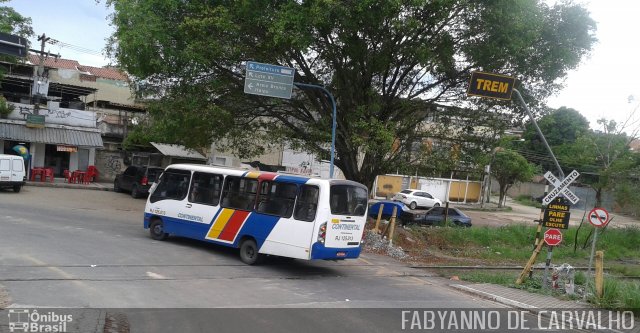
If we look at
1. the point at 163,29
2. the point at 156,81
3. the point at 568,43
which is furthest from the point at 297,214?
the point at 568,43

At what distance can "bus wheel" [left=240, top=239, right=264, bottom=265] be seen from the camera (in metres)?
13.6

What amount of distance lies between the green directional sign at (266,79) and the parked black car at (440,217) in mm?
12402

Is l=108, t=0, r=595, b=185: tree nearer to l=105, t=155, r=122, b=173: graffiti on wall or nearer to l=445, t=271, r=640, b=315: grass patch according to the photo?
l=445, t=271, r=640, b=315: grass patch

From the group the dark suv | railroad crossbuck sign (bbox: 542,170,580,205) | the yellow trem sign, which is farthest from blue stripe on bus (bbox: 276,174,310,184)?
the dark suv

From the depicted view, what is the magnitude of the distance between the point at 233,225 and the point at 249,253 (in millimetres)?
874

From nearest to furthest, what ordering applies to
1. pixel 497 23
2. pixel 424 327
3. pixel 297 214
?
pixel 424 327 < pixel 297 214 < pixel 497 23

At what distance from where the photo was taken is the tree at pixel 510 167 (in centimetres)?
4631

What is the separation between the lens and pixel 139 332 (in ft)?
23.8

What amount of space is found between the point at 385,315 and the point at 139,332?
422 centimetres

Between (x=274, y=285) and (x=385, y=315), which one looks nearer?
(x=385, y=315)

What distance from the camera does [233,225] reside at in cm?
1409

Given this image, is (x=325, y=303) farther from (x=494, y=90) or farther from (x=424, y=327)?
(x=494, y=90)

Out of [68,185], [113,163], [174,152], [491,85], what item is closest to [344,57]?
[491,85]

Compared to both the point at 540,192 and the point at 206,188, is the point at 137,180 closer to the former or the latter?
the point at 206,188
